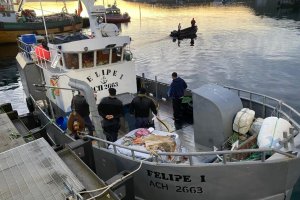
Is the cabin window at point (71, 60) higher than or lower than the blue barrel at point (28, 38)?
lower

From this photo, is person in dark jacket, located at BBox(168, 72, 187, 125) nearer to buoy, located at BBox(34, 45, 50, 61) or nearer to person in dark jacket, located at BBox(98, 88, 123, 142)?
person in dark jacket, located at BBox(98, 88, 123, 142)

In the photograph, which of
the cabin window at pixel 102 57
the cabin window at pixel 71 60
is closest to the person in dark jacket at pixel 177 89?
the cabin window at pixel 102 57

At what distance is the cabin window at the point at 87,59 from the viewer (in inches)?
440

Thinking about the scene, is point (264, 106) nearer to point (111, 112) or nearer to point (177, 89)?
point (177, 89)

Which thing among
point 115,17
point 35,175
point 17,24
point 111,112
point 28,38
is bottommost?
point 35,175

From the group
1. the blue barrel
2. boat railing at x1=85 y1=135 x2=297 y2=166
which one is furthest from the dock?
the blue barrel

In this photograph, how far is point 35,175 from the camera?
6289 millimetres

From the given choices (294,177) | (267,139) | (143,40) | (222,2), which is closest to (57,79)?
(267,139)

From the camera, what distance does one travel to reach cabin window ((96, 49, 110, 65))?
11.4 metres

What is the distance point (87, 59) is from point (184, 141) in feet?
16.4

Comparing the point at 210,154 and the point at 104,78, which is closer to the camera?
the point at 210,154

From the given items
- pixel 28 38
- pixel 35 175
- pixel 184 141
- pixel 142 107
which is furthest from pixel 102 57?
pixel 28 38

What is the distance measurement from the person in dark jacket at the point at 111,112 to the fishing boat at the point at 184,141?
0.85ft

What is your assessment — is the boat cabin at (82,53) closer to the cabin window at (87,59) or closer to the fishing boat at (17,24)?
the cabin window at (87,59)
